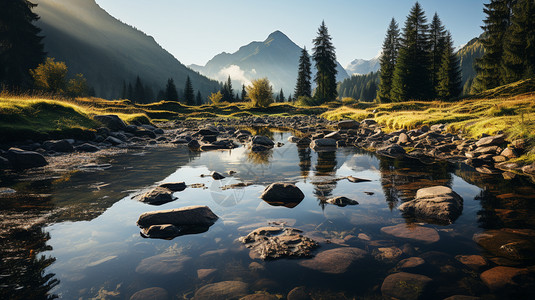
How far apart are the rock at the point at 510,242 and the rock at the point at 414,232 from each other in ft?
1.78

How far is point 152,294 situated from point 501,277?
3757 millimetres

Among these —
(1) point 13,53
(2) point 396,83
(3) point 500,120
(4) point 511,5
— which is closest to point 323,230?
(3) point 500,120

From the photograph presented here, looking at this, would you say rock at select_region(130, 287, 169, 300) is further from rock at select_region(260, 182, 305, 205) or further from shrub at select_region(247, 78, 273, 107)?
shrub at select_region(247, 78, 273, 107)

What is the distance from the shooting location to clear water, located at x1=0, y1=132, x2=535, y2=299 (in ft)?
9.56

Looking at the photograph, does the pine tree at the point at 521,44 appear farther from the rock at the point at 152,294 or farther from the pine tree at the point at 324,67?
the rock at the point at 152,294

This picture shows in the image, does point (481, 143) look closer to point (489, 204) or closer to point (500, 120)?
point (500, 120)

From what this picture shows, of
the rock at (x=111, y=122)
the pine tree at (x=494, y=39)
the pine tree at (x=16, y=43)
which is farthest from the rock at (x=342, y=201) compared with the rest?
the pine tree at (x=16, y=43)

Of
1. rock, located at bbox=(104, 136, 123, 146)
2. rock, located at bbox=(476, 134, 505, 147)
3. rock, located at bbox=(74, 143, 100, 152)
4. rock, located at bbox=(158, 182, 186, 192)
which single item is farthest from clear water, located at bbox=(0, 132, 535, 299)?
rock, located at bbox=(104, 136, 123, 146)

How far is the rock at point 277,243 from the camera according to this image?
3.51 m

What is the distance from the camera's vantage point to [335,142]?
15.1 metres

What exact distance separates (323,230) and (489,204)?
12.0 feet

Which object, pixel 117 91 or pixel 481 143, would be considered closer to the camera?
pixel 481 143

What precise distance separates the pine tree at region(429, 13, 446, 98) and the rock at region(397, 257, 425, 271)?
5384 centimetres

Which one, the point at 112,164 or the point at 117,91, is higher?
the point at 117,91
